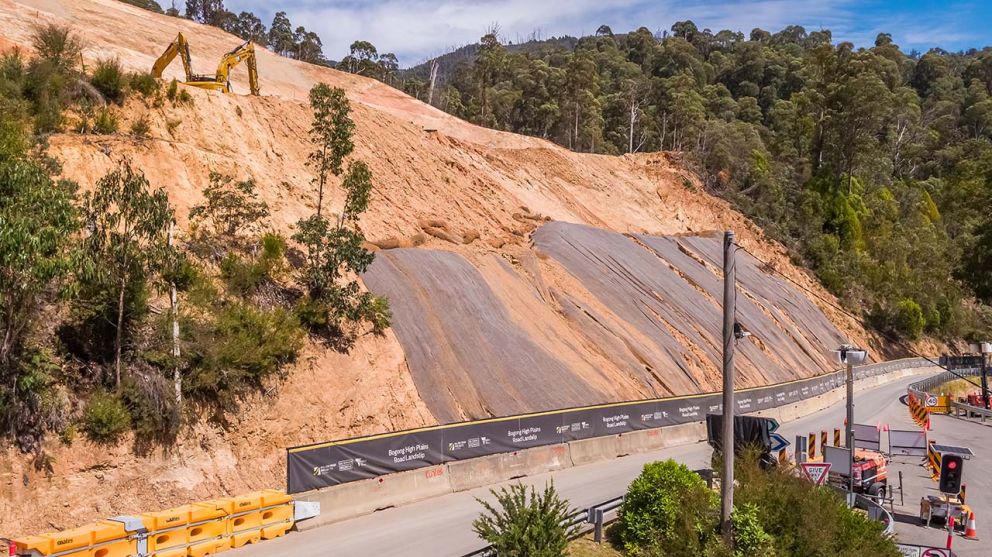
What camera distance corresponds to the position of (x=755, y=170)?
→ 2768 inches

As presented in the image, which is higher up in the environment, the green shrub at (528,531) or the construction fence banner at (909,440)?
the green shrub at (528,531)

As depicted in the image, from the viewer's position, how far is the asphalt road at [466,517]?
53.4 feet

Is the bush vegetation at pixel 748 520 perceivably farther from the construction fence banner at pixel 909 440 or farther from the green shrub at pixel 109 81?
the green shrub at pixel 109 81

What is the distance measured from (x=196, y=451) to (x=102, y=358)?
3223 millimetres

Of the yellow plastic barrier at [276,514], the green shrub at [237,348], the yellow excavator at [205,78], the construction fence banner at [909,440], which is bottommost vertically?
the construction fence banner at [909,440]

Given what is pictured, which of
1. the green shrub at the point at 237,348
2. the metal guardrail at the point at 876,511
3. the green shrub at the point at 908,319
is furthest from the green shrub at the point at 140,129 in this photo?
the green shrub at the point at 908,319

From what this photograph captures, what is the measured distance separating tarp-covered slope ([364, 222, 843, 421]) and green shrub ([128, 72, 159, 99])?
11.6 metres

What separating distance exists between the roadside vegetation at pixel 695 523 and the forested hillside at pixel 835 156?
4392cm

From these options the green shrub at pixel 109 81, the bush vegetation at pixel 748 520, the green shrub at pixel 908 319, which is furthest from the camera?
the green shrub at pixel 908 319

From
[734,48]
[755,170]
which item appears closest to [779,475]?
[755,170]

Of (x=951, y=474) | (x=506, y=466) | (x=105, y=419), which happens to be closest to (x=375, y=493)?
(x=506, y=466)

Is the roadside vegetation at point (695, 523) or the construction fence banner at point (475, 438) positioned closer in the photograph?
the roadside vegetation at point (695, 523)

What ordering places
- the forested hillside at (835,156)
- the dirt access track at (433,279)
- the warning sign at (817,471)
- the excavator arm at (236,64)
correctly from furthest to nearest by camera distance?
the forested hillside at (835,156) < the excavator arm at (236,64) < the dirt access track at (433,279) < the warning sign at (817,471)

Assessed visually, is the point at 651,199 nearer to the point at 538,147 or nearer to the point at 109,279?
the point at 538,147
